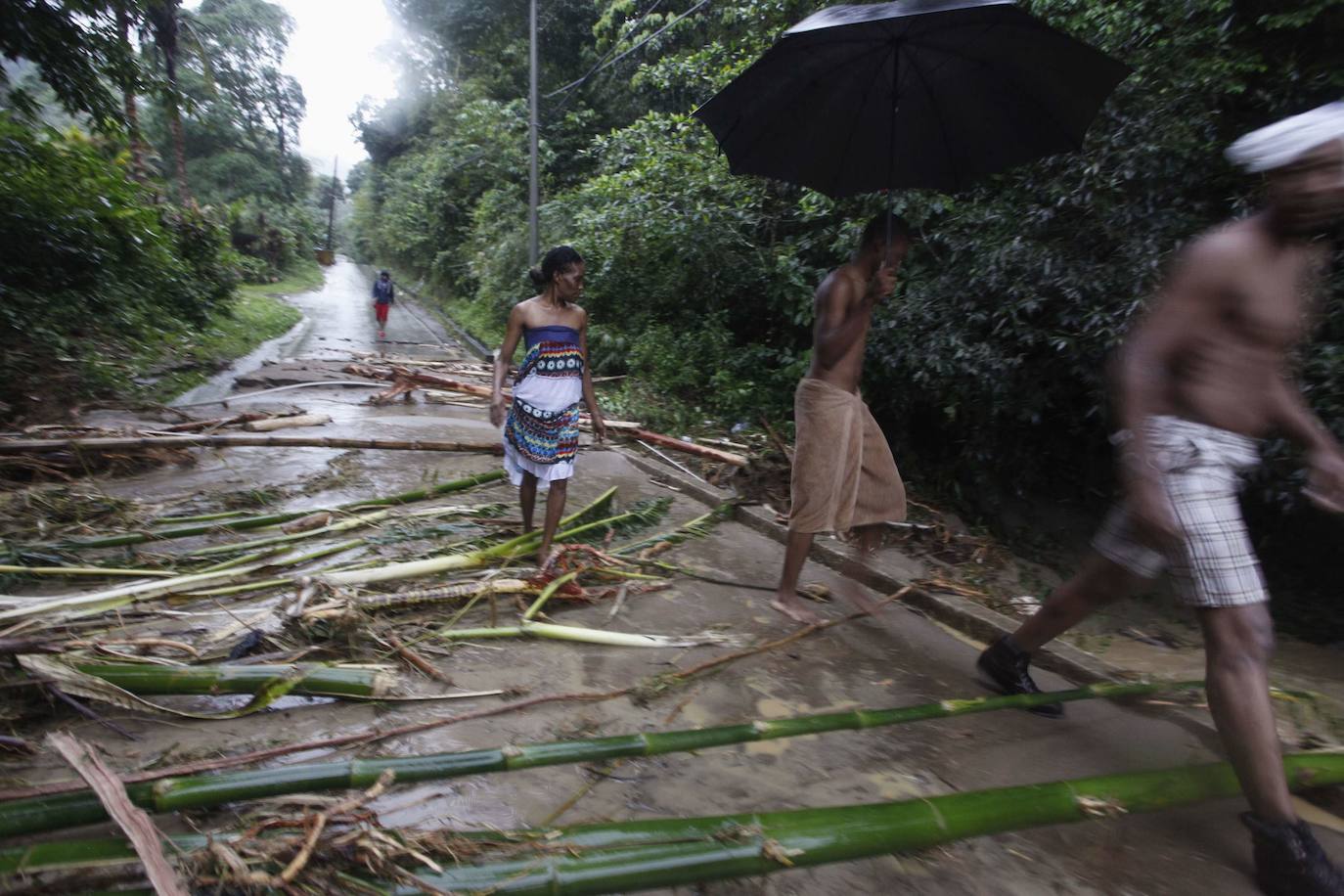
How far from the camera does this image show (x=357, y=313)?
2189cm

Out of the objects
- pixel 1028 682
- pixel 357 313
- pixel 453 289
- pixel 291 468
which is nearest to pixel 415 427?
pixel 291 468

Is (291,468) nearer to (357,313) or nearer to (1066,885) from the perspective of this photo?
(1066,885)

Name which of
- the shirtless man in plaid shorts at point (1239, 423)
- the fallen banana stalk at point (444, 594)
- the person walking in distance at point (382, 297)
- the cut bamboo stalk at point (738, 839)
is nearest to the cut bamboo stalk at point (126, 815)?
the cut bamboo stalk at point (738, 839)

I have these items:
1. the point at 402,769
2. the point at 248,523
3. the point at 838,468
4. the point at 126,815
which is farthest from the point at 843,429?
the point at 248,523

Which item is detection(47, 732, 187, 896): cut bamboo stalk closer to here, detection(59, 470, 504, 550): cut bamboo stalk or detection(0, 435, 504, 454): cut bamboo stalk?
detection(59, 470, 504, 550): cut bamboo stalk

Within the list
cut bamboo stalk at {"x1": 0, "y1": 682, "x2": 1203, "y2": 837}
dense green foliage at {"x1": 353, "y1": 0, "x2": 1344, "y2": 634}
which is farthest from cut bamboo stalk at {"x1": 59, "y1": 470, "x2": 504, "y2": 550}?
dense green foliage at {"x1": 353, "y1": 0, "x2": 1344, "y2": 634}

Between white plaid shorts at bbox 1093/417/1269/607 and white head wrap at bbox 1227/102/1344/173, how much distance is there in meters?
0.65

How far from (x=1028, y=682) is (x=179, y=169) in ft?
95.9

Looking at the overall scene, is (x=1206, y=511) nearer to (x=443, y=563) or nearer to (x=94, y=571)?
(x=443, y=563)

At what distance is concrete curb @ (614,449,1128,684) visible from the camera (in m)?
3.02

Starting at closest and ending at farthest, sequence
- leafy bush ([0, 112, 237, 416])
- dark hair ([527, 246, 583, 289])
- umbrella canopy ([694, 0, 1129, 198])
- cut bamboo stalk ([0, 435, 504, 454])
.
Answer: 1. umbrella canopy ([694, 0, 1129, 198])
2. dark hair ([527, 246, 583, 289])
3. cut bamboo stalk ([0, 435, 504, 454])
4. leafy bush ([0, 112, 237, 416])

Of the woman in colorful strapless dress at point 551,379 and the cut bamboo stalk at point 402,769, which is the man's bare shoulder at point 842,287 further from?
the cut bamboo stalk at point 402,769

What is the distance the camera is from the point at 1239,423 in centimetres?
191

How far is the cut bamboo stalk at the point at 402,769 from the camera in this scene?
1.56 m
